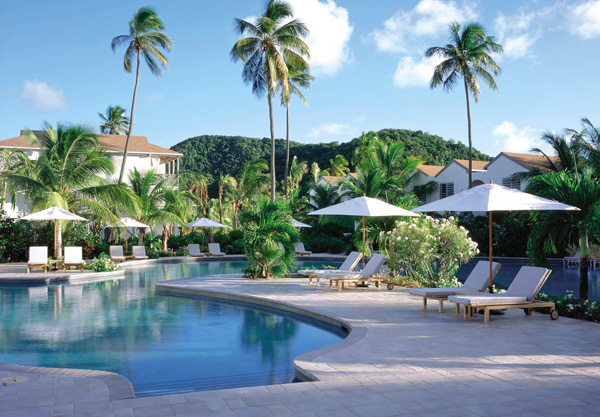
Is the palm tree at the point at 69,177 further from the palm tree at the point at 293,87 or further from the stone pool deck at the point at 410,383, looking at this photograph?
the stone pool deck at the point at 410,383

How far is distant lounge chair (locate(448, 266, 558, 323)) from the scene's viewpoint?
8688 mm

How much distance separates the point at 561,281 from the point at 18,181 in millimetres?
19577

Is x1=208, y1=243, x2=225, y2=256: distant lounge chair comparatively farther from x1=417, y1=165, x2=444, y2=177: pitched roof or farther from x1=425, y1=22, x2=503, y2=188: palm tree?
x1=417, y1=165, x2=444, y2=177: pitched roof

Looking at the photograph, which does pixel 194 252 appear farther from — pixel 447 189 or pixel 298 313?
pixel 447 189

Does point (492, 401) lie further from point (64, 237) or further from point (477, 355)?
point (64, 237)

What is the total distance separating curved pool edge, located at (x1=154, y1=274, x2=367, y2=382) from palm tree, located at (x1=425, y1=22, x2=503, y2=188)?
21.9m

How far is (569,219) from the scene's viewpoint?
386 inches

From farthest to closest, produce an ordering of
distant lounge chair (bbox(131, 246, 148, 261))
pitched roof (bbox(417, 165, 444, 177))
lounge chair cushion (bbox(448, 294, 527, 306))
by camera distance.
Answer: pitched roof (bbox(417, 165, 444, 177)), distant lounge chair (bbox(131, 246, 148, 261)), lounge chair cushion (bbox(448, 294, 527, 306))

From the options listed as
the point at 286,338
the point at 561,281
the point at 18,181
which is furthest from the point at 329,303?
the point at 18,181

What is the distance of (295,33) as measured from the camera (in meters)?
26.7

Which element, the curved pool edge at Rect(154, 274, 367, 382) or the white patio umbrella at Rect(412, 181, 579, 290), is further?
the white patio umbrella at Rect(412, 181, 579, 290)

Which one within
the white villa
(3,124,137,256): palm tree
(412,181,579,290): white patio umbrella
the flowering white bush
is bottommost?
the flowering white bush

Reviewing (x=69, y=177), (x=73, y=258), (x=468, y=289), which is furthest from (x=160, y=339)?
(x=69, y=177)

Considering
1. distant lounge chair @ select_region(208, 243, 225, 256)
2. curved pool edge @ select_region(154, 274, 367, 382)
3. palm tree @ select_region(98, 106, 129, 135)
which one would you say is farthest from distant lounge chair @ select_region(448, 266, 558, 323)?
palm tree @ select_region(98, 106, 129, 135)
